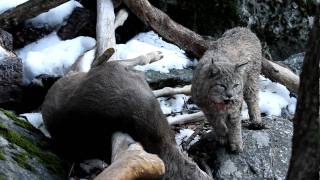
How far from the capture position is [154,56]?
7.73 meters

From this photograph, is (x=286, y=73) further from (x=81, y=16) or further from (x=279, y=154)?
(x=81, y=16)

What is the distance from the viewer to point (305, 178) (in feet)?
8.02

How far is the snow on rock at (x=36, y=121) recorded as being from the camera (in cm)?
582

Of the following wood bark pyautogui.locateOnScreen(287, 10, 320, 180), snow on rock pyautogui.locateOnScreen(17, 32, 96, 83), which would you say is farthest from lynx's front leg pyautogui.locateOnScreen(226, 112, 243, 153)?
wood bark pyautogui.locateOnScreen(287, 10, 320, 180)

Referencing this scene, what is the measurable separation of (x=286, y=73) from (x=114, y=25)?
7.92 feet

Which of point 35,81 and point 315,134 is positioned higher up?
point 315,134

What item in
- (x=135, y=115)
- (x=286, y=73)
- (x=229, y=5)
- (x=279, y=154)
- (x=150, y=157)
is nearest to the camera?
(x=150, y=157)

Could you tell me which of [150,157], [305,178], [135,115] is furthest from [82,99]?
[305,178]

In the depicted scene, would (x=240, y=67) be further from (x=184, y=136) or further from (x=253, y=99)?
(x=184, y=136)

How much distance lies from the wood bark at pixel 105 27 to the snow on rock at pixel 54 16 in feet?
1.45

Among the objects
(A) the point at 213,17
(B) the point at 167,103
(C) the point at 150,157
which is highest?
(C) the point at 150,157

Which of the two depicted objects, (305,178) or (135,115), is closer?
(305,178)

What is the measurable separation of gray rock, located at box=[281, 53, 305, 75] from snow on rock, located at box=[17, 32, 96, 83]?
2868 millimetres

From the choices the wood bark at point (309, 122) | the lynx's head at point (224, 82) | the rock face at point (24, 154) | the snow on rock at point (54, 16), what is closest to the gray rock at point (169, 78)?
the snow on rock at point (54, 16)
